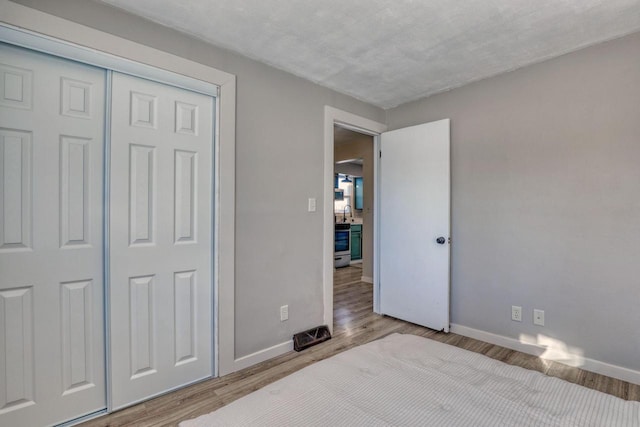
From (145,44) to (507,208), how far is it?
9.88 feet

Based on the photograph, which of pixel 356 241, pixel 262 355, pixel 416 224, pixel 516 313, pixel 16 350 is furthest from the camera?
pixel 356 241

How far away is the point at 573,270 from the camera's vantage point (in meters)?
2.33

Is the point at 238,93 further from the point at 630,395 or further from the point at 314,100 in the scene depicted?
the point at 630,395

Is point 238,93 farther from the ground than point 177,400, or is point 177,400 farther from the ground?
point 238,93

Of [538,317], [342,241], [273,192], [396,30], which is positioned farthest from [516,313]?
[342,241]

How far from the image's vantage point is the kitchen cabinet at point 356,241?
6.86m

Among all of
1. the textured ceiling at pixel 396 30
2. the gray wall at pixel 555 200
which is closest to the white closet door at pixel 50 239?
the textured ceiling at pixel 396 30

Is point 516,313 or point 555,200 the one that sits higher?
point 555,200

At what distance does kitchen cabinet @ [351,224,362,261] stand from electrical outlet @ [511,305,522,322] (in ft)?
14.2

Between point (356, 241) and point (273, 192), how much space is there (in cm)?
466

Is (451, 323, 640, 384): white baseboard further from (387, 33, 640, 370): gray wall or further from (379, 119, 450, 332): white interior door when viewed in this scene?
(379, 119, 450, 332): white interior door

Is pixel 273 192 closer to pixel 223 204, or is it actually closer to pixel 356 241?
pixel 223 204

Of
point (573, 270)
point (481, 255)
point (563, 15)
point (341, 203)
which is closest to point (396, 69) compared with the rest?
point (563, 15)

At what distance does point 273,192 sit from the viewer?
2.53 meters
